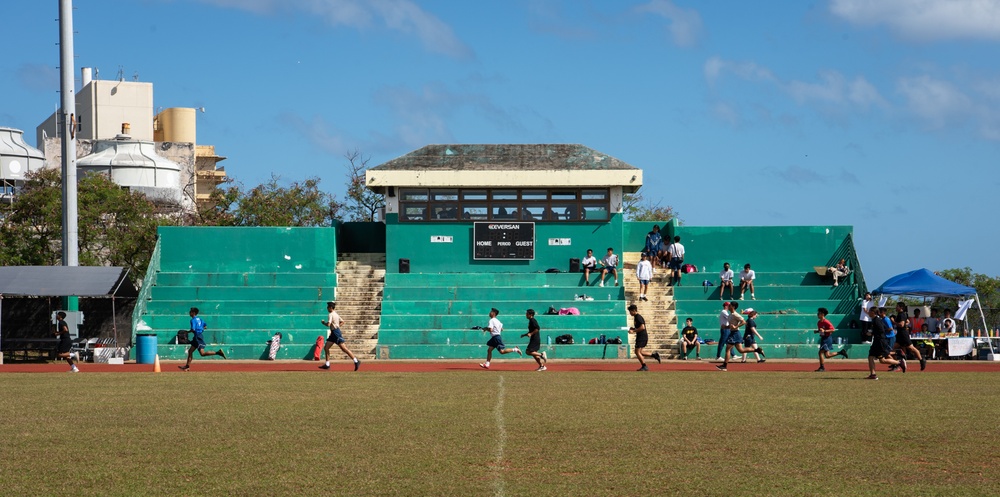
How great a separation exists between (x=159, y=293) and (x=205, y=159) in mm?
58274

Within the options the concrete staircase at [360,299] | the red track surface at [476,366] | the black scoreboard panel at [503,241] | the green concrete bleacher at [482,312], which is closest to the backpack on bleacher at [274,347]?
the red track surface at [476,366]

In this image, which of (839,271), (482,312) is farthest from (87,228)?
(839,271)

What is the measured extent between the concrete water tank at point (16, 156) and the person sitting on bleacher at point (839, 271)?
51.7 meters

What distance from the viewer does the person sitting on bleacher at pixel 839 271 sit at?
38.0 m

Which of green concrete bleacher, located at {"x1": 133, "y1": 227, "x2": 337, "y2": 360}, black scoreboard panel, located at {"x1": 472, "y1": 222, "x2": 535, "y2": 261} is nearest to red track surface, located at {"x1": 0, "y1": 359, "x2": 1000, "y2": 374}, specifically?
green concrete bleacher, located at {"x1": 133, "y1": 227, "x2": 337, "y2": 360}

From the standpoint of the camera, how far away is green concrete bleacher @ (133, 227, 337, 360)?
34.4m

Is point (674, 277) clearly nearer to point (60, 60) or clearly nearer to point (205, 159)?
point (60, 60)

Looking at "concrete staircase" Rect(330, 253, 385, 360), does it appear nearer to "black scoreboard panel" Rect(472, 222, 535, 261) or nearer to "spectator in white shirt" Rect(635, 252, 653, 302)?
"black scoreboard panel" Rect(472, 222, 535, 261)

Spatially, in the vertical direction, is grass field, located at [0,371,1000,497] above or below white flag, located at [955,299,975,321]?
below

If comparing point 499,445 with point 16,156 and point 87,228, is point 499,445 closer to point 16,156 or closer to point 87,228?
point 87,228

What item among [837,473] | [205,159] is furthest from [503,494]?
[205,159]

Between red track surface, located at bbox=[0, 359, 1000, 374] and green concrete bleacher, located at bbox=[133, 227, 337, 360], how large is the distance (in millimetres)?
1839

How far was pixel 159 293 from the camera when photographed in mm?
36781

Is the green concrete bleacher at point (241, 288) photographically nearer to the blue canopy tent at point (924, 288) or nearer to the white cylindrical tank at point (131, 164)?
the blue canopy tent at point (924, 288)
